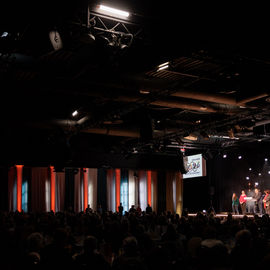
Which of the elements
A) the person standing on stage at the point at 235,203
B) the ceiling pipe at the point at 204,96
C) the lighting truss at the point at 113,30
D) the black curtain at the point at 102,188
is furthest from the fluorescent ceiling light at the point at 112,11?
the black curtain at the point at 102,188

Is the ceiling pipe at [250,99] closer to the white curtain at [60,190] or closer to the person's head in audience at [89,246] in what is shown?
the person's head in audience at [89,246]

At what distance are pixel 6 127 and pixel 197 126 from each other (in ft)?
22.2

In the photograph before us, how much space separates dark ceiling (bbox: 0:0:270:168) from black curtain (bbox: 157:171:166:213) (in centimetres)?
802

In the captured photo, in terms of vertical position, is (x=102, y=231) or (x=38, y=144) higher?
(x=38, y=144)

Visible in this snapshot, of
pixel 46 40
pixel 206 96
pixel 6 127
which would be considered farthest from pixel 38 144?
pixel 46 40

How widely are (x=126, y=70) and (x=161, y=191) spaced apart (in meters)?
15.3

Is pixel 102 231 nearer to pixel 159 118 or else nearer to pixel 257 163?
pixel 159 118

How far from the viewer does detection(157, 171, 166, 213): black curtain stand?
74.5 ft

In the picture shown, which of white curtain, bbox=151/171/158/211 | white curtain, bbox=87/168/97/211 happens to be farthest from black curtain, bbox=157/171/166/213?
white curtain, bbox=87/168/97/211

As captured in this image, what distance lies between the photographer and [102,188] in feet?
80.8

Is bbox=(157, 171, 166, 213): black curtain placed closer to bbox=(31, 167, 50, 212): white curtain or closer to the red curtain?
bbox=(31, 167, 50, 212): white curtain

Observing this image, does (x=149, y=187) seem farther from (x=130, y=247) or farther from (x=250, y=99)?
(x=130, y=247)

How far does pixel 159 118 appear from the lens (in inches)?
567

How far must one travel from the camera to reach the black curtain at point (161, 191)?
22.7 metres
